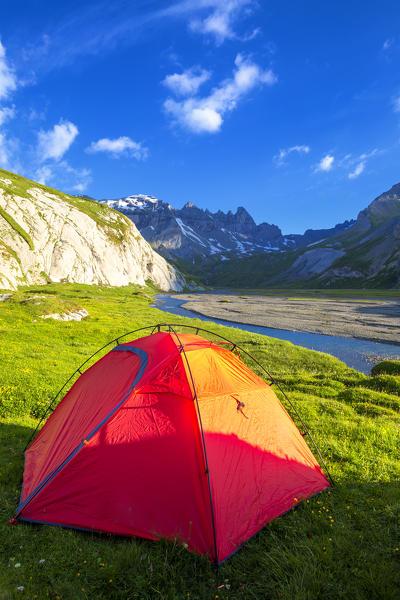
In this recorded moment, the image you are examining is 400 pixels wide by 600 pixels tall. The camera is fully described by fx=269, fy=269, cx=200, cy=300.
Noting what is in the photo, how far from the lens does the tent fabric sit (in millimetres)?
5082

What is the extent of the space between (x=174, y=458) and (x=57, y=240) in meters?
83.7

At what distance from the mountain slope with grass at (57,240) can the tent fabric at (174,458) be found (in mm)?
51455

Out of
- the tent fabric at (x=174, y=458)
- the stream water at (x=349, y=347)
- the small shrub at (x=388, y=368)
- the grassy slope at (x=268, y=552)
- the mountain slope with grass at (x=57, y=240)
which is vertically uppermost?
the mountain slope with grass at (x=57, y=240)

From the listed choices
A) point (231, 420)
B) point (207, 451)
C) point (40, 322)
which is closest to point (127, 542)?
point (207, 451)

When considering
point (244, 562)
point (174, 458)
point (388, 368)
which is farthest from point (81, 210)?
point (244, 562)

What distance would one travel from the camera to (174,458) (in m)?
5.60

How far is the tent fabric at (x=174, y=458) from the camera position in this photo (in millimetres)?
5082

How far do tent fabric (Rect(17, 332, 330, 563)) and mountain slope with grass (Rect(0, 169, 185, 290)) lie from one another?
5145 centimetres

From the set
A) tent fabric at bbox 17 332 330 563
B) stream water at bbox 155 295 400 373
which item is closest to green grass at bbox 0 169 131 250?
stream water at bbox 155 295 400 373

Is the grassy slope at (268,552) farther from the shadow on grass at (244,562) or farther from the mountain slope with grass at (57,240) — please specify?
the mountain slope with grass at (57,240)

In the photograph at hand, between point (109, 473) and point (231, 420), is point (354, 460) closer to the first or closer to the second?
point (231, 420)

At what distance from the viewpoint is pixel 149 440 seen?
228 inches

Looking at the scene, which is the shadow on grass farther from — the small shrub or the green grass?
the green grass

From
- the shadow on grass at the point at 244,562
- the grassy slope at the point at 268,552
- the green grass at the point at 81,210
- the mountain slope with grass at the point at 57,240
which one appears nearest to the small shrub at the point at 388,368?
the grassy slope at the point at 268,552
